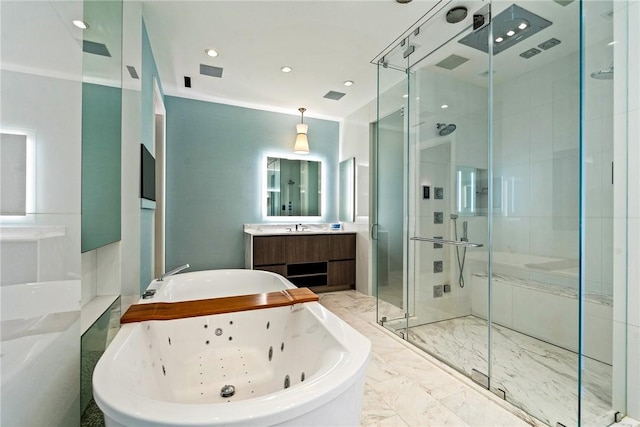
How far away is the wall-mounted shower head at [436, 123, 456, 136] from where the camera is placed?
2.81 metres

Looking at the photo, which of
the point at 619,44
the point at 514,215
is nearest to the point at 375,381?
the point at 514,215

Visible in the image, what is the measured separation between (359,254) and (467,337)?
172cm

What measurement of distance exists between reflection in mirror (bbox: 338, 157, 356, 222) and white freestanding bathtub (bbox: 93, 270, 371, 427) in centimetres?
217

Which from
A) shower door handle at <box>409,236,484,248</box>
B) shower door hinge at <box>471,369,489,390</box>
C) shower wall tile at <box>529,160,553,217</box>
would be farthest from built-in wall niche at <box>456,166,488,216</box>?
shower door hinge at <box>471,369,489,390</box>

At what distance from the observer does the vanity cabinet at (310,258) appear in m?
3.43

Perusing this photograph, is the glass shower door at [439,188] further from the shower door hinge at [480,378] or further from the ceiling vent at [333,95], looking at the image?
the ceiling vent at [333,95]

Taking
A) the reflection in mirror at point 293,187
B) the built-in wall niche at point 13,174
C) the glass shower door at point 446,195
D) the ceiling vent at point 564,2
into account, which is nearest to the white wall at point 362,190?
the reflection in mirror at point 293,187

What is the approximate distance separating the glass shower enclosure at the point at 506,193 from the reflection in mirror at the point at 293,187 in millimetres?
1358

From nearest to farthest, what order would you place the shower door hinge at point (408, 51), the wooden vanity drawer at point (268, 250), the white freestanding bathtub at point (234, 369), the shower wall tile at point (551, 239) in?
the white freestanding bathtub at point (234, 369) < the shower wall tile at point (551, 239) < the shower door hinge at point (408, 51) < the wooden vanity drawer at point (268, 250)

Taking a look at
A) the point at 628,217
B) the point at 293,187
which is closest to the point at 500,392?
the point at 628,217

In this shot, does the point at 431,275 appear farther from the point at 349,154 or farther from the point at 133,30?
the point at 133,30

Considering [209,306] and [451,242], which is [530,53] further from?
[209,306]

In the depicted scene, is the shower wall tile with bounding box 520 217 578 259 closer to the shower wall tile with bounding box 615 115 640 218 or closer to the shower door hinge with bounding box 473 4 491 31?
the shower wall tile with bounding box 615 115 640 218

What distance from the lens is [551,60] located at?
245 centimetres
